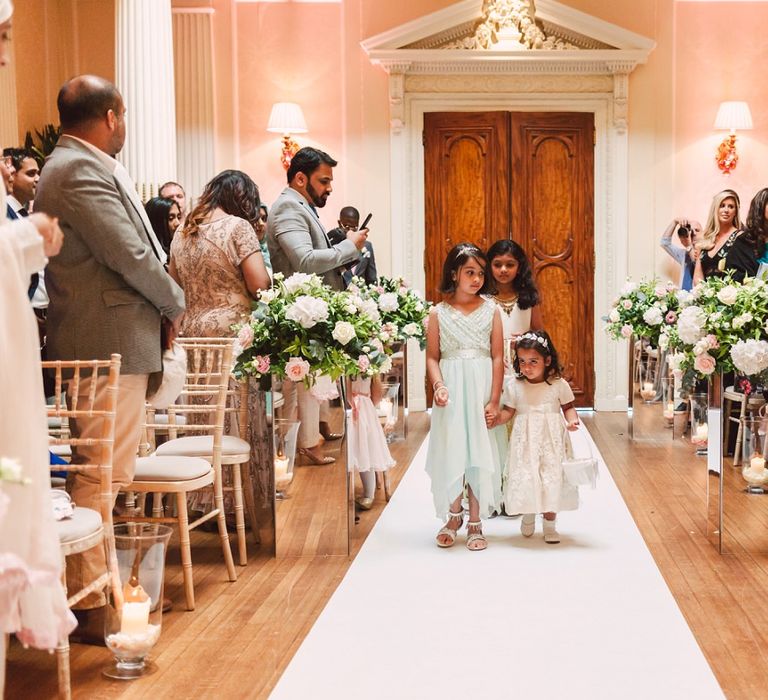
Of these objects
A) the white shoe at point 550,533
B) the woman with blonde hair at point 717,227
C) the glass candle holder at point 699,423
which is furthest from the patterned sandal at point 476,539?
the woman with blonde hair at point 717,227

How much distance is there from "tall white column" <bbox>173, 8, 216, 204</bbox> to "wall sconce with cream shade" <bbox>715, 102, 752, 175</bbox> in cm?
483

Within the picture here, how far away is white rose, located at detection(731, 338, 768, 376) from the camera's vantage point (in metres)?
4.85

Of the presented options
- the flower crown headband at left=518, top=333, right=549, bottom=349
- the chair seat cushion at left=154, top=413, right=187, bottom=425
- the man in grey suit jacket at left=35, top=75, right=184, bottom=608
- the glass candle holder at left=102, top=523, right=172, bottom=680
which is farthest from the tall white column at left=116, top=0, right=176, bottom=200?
the glass candle holder at left=102, top=523, right=172, bottom=680

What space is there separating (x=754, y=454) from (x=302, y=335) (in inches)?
84.9

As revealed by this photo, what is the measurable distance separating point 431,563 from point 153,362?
1708 mm

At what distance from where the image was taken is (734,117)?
399 inches

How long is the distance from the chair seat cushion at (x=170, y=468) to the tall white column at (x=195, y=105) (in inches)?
248

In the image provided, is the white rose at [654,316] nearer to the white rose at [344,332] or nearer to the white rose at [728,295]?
the white rose at [728,295]

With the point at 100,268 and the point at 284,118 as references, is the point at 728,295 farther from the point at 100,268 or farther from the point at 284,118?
the point at 284,118

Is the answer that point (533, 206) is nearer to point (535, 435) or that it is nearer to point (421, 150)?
point (421, 150)

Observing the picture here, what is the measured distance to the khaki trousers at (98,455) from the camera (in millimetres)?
3674

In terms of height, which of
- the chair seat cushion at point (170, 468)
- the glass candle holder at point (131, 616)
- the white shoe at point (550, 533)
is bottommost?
the white shoe at point (550, 533)

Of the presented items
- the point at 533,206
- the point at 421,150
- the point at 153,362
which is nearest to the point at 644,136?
the point at 533,206

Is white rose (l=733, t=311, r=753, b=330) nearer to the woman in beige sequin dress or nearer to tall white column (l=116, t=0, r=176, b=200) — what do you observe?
the woman in beige sequin dress
